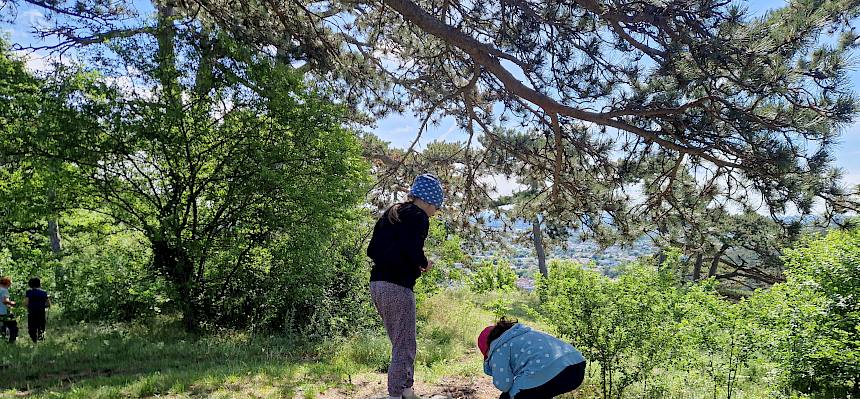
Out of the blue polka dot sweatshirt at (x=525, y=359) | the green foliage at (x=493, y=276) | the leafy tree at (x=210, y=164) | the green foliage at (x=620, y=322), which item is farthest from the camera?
the green foliage at (x=493, y=276)

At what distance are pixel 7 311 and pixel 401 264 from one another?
8.30m

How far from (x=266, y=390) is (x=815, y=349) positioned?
17.5 ft

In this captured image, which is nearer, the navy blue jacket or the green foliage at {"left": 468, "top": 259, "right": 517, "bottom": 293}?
the navy blue jacket

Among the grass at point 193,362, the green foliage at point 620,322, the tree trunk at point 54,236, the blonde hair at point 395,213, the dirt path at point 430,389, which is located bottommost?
the dirt path at point 430,389

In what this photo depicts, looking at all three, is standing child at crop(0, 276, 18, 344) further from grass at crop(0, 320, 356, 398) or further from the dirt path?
the dirt path

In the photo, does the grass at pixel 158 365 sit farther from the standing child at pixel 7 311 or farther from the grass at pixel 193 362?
the standing child at pixel 7 311

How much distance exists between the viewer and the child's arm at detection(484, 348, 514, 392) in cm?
296

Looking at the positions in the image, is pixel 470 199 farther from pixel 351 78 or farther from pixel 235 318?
pixel 235 318

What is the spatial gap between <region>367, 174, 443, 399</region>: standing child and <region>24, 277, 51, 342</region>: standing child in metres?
7.68

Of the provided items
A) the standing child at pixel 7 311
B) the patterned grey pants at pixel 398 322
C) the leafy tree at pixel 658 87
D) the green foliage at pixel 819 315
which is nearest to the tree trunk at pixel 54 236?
the standing child at pixel 7 311

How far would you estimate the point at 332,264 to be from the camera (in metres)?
8.63

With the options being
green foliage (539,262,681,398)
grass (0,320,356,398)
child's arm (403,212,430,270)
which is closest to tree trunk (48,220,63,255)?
grass (0,320,356,398)

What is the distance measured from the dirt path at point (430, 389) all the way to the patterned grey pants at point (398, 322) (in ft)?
3.85

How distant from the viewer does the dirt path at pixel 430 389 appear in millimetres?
4992
